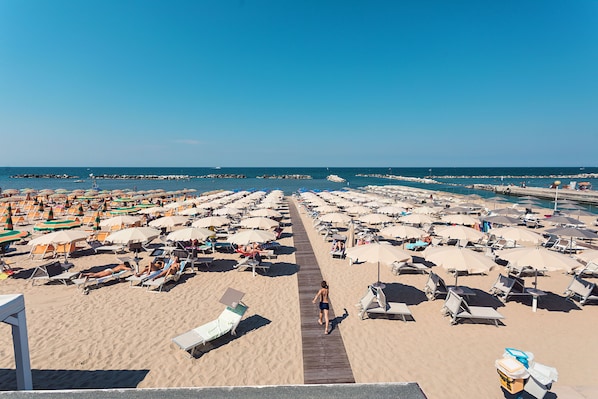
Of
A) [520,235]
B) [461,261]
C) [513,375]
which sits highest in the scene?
[461,261]

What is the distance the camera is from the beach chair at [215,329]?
229 inches

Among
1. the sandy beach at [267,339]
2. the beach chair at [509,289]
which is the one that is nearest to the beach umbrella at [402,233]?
the sandy beach at [267,339]

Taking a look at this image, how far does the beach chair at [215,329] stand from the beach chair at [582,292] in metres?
9.18

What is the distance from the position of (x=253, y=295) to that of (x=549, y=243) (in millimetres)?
14830

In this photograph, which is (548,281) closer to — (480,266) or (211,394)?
(480,266)

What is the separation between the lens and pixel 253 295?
8.82 m

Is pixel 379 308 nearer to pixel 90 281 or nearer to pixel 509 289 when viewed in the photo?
pixel 509 289

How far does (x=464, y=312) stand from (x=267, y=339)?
4673 millimetres

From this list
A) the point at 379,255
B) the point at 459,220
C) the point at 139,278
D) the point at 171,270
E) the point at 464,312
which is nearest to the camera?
the point at 464,312

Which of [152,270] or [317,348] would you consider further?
[152,270]

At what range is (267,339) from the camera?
643 cm

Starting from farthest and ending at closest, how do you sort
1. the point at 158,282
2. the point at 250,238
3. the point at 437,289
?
the point at 250,238 → the point at 158,282 → the point at 437,289

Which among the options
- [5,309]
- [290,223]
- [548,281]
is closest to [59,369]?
[5,309]

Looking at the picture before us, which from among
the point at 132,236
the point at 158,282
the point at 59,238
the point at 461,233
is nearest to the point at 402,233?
the point at 461,233
